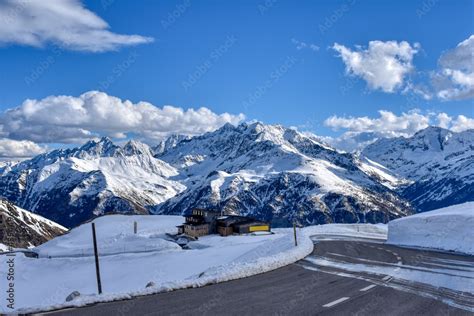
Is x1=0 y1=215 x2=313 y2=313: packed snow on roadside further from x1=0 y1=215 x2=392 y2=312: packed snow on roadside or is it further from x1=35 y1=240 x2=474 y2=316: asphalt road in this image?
x1=35 y1=240 x2=474 y2=316: asphalt road

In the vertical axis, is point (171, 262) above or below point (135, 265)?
above

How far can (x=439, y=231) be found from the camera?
1410 inches

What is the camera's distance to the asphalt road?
13570 millimetres

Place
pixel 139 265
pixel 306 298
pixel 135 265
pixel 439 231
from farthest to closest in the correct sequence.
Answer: pixel 135 265 < pixel 139 265 < pixel 439 231 < pixel 306 298

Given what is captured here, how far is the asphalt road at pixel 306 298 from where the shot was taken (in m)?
13.6

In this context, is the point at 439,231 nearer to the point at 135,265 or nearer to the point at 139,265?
the point at 139,265

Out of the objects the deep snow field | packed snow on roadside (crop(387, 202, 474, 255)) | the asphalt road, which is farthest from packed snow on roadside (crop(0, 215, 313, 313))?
packed snow on roadside (crop(387, 202, 474, 255))

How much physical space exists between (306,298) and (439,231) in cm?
2477

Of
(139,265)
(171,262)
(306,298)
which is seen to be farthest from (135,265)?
(306,298)

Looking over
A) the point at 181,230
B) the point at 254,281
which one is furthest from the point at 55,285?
the point at 181,230

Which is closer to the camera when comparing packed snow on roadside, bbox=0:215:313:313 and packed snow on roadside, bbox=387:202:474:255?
packed snow on roadside, bbox=0:215:313:313

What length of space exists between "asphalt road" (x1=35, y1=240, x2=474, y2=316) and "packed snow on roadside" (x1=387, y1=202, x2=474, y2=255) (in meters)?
11.4

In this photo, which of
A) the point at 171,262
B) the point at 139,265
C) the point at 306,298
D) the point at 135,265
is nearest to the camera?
the point at 306,298

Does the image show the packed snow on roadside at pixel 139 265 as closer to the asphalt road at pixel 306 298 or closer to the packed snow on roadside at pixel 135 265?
the packed snow on roadside at pixel 135 265
